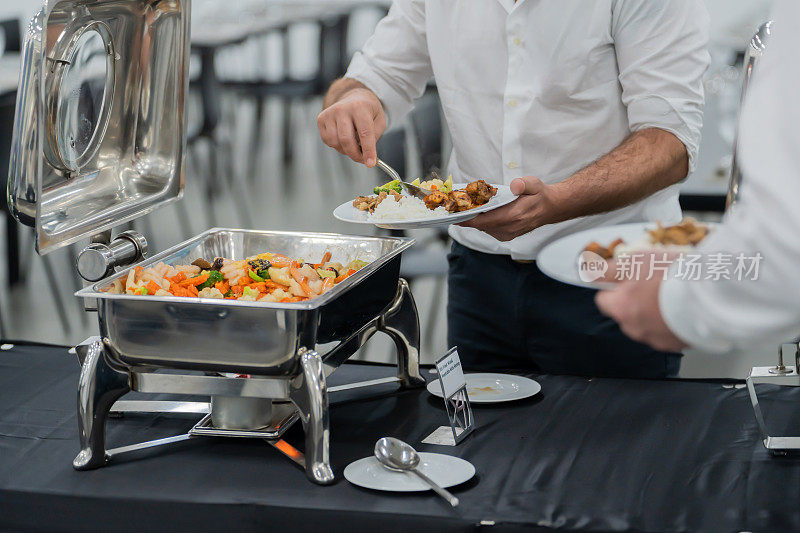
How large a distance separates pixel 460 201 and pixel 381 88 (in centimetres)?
58

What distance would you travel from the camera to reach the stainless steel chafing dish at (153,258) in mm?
1125

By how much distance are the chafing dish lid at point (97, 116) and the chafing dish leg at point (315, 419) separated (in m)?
0.39

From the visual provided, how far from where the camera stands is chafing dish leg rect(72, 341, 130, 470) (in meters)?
1.19

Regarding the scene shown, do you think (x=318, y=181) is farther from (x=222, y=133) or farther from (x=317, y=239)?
(x=317, y=239)

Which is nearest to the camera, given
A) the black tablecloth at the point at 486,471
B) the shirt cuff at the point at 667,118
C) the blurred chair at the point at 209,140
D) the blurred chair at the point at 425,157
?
the black tablecloth at the point at 486,471

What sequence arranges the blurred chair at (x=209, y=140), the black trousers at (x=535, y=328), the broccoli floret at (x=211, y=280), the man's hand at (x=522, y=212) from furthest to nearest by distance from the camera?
the blurred chair at (x=209, y=140), the black trousers at (x=535, y=328), the man's hand at (x=522, y=212), the broccoli floret at (x=211, y=280)

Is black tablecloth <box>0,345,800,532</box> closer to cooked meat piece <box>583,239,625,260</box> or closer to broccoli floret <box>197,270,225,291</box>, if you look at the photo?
broccoli floret <box>197,270,225,291</box>

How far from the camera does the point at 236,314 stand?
1.12 m

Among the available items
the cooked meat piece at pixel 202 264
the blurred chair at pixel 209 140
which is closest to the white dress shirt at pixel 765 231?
the cooked meat piece at pixel 202 264

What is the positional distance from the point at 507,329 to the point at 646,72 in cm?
52

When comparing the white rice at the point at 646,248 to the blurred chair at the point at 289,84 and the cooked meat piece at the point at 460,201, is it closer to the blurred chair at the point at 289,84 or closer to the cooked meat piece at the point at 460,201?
the cooked meat piece at the point at 460,201

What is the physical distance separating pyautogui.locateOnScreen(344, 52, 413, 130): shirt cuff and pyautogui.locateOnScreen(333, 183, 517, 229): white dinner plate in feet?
1.51

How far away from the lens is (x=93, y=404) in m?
1.20

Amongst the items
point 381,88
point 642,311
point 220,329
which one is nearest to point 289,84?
point 381,88
